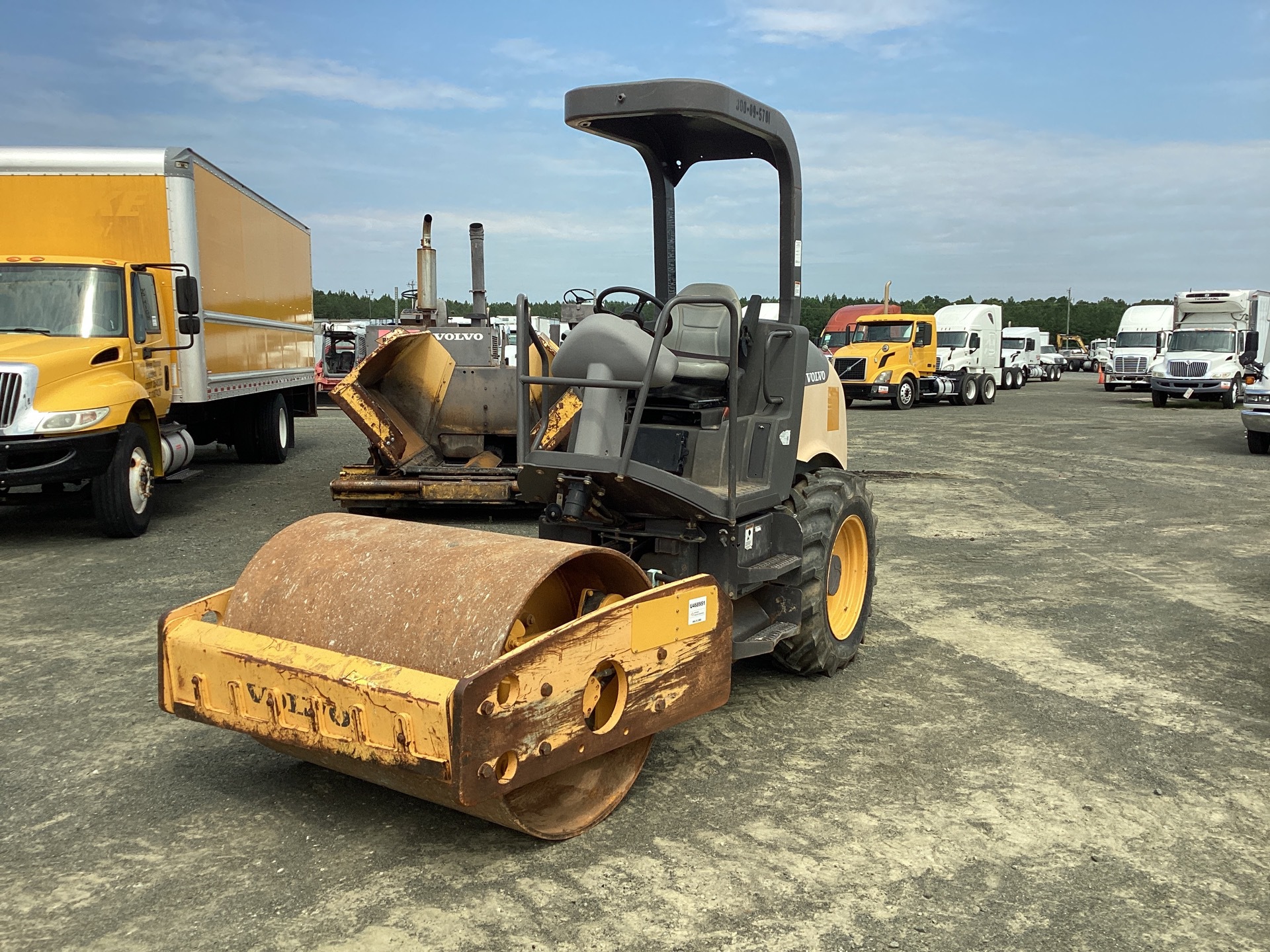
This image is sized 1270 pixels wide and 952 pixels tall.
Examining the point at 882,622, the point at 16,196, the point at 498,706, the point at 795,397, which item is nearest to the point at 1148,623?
the point at 882,622

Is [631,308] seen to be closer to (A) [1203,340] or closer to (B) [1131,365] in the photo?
(A) [1203,340]

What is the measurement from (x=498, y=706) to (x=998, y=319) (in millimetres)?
33665

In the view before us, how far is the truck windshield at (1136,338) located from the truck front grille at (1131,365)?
81 cm

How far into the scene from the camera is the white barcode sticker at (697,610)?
12.9 ft

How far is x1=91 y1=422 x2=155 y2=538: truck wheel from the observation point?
9094mm

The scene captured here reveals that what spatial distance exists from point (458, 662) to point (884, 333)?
1051 inches

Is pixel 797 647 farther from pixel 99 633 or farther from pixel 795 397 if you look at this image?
pixel 99 633

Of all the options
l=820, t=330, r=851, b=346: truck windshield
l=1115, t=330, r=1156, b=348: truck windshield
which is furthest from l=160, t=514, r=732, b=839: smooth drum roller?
l=1115, t=330, r=1156, b=348: truck windshield

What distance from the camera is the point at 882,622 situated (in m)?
Result: 6.61

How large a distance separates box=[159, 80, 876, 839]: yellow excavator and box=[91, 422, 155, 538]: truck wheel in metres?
5.62

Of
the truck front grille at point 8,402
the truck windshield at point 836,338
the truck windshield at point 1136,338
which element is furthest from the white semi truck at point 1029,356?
the truck front grille at point 8,402

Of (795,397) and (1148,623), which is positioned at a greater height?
(795,397)

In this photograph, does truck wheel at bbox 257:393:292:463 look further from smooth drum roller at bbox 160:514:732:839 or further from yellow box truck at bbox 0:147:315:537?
smooth drum roller at bbox 160:514:732:839

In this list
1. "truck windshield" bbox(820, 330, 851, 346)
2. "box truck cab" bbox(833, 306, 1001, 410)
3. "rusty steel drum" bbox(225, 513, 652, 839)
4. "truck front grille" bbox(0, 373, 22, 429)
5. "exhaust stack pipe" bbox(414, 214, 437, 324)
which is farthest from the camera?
"truck windshield" bbox(820, 330, 851, 346)
